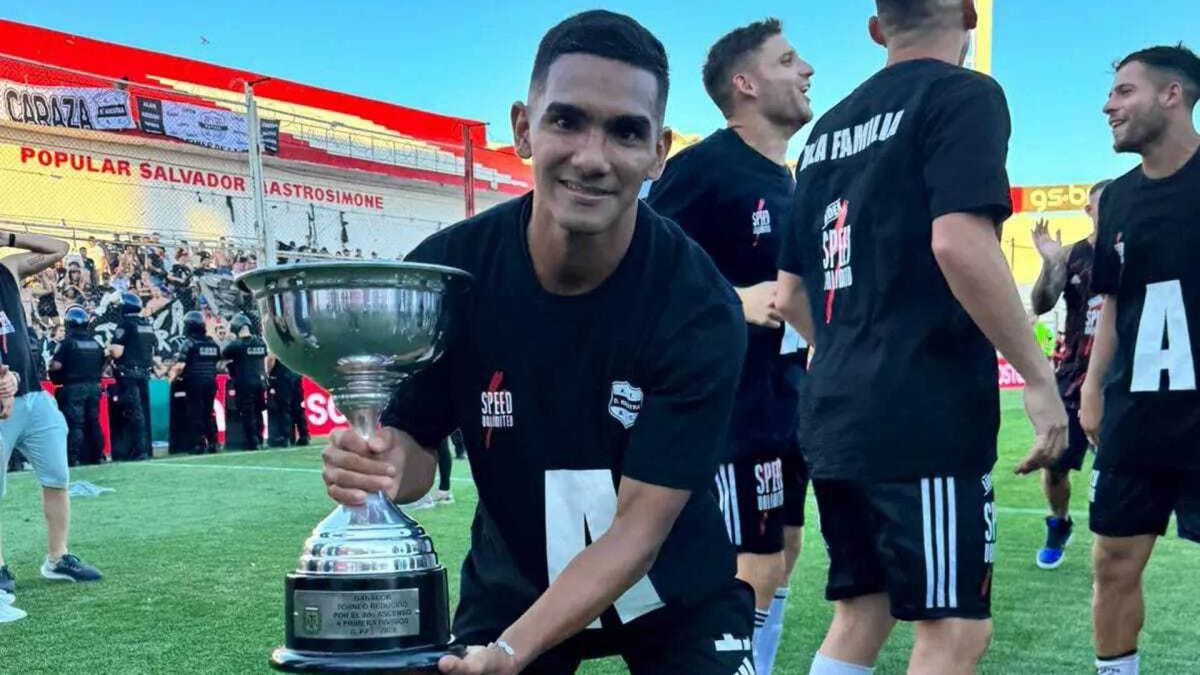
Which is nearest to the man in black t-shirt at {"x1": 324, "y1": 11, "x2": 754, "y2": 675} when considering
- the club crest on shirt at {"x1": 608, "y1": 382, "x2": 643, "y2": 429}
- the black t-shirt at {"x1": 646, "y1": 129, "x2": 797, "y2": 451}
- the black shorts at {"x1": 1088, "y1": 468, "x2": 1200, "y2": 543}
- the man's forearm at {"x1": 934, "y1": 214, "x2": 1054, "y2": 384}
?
the club crest on shirt at {"x1": 608, "y1": 382, "x2": 643, "y2": 429}

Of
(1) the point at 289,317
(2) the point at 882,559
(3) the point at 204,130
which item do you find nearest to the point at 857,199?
(2) the point at 882,559

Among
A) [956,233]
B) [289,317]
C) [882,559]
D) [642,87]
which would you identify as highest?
[642,87]

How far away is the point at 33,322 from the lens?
14.1 meters

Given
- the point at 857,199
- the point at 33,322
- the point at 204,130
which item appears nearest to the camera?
the point at 857,199

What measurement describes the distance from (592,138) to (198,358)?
13.7 meters

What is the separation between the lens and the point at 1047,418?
2287mm

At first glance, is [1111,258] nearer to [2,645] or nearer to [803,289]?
[803,289]

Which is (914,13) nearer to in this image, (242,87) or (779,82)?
(779,82)

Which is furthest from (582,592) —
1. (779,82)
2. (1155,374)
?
(779,82)

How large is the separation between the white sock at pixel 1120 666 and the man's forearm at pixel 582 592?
218cm

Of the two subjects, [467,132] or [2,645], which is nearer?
[2,645]

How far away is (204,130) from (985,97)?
17.9 meters

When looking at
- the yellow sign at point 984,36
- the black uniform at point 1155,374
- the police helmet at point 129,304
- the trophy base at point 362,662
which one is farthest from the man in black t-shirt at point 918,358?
the yellow sign at point 984,36

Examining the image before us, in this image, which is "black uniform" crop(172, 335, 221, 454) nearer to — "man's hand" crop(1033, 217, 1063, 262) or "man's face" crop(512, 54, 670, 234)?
"man's hand" crop(1033, 217, 1063, 262)
